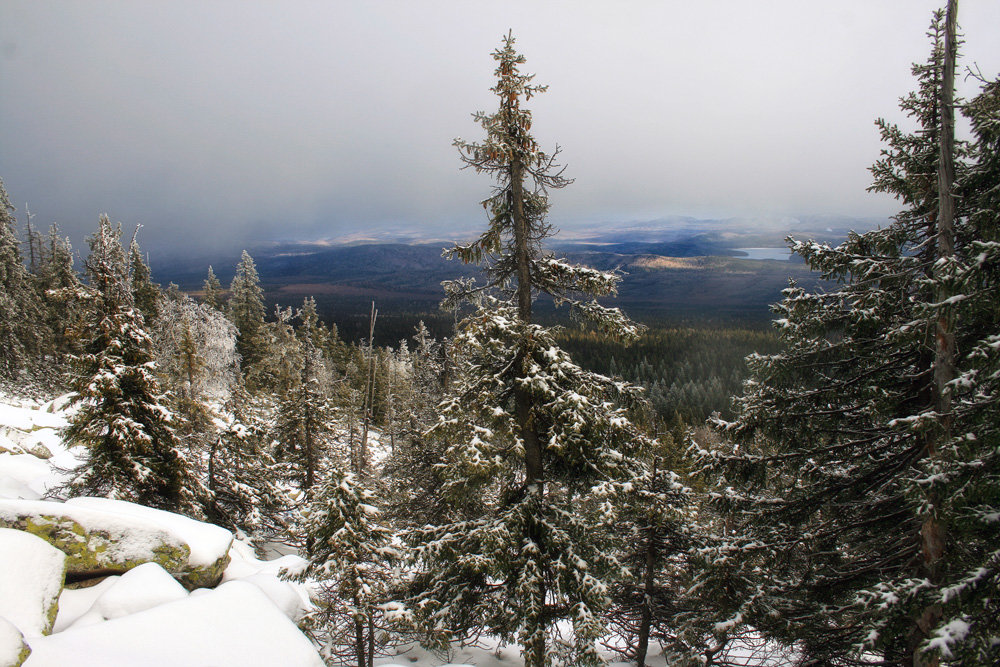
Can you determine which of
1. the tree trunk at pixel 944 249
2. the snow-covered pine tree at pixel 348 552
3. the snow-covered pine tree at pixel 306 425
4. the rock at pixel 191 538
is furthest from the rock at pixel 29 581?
the snow-covered pine tree at pixel 306 425

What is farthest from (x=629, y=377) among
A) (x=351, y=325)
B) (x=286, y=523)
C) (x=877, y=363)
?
(x=877, y=363)

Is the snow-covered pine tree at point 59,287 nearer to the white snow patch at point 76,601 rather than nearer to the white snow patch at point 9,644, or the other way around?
the white snow patch at point 76,601

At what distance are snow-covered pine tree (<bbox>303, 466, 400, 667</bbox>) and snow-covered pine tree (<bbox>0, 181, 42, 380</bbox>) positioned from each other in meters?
29.6

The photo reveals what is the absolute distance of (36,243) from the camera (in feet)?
178

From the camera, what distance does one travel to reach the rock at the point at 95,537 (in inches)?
312

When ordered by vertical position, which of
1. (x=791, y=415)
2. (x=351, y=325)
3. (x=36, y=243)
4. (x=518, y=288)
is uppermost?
(x=36, y=243)

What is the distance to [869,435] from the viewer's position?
780 cm

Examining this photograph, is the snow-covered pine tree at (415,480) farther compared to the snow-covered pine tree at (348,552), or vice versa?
the snow-covered pine tree at (415,480)

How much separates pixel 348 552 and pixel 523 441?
5282 mm

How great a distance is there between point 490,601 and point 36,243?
73.6 metres

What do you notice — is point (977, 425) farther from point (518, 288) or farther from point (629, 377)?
point (629, 377)

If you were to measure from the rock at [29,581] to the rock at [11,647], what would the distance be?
118 centimetres

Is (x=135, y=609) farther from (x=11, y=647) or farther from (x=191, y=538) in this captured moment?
(x=191, y=538)

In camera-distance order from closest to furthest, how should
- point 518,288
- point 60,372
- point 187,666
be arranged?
point 187,666
point 518,288
point 60,372
